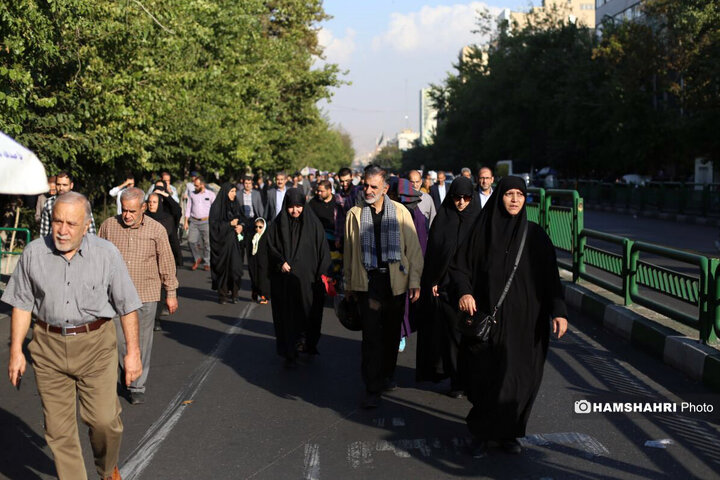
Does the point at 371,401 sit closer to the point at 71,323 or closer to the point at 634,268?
the point at 71,323

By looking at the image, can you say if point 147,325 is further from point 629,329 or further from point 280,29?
point 280,29

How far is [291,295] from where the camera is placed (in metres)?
8.10

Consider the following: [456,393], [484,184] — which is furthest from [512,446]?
[484,184]

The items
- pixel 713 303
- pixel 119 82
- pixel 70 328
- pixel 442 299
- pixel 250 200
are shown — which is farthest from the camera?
pixel 250 200

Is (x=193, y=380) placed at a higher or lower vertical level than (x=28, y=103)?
lower

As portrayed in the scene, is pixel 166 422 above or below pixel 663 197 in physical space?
below

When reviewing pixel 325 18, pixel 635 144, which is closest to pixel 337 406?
pixel 635 144

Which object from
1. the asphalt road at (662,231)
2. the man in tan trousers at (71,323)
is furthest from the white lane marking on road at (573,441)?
the asphalt road at (662,231)

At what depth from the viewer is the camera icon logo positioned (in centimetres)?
627

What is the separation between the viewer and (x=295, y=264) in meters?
8.03

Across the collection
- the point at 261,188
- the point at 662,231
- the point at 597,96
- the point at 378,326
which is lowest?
the point at 662,231

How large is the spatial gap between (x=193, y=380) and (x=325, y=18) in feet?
148

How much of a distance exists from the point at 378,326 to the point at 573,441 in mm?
1755

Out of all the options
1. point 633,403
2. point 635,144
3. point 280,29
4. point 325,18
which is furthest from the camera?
point 325,18
